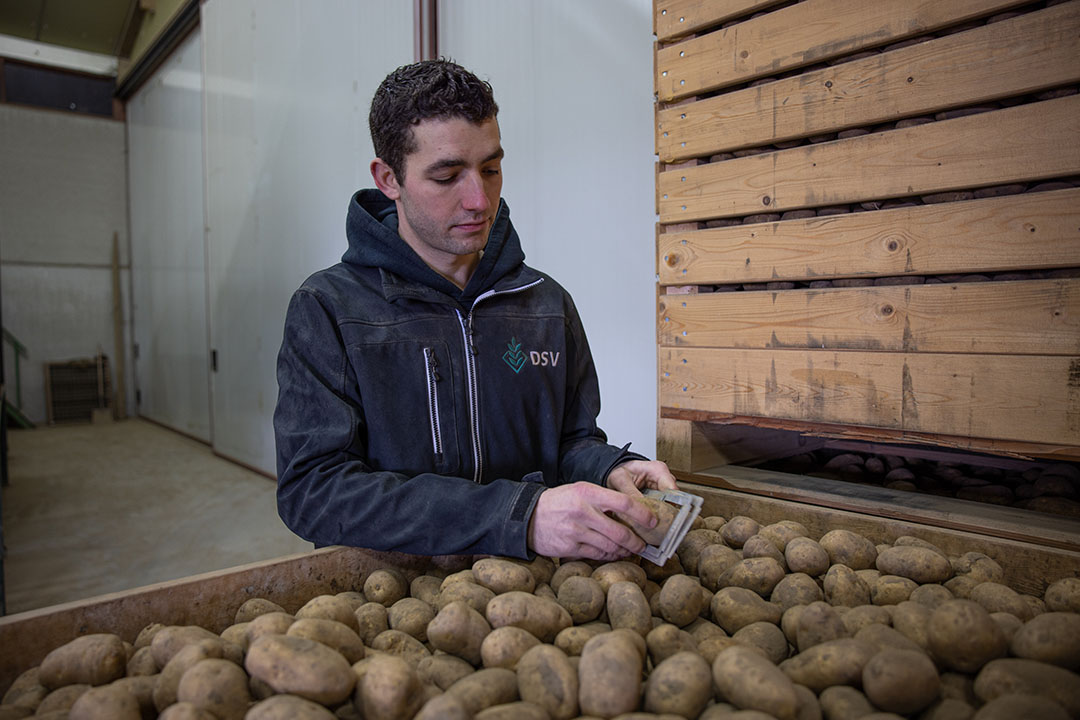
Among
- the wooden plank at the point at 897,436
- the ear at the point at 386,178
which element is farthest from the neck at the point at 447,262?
the wooden plank at the point at 897,436

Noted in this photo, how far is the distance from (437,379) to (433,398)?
46 mm

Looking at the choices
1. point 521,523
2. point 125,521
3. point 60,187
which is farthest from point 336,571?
point 60,187

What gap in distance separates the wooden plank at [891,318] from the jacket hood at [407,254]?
1.96 feet

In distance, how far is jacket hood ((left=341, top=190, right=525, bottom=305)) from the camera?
171 cm

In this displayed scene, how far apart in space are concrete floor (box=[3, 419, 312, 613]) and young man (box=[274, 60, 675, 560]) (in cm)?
331

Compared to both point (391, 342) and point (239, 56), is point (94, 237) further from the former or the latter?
point (391, 342)

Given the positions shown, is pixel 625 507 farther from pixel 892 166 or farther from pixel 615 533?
pixel 892 166

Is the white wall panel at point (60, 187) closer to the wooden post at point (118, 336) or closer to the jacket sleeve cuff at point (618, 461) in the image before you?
the wooden post at point (118, 336)

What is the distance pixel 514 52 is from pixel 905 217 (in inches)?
107

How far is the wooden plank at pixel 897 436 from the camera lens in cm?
157

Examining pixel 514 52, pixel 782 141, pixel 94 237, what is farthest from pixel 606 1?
pixel 94 237

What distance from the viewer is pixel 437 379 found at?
1.69 m

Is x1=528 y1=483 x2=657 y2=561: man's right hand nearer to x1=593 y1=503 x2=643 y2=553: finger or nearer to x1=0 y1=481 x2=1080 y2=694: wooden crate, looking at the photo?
x1=593 y1=503 x2=643 y2=553: finger

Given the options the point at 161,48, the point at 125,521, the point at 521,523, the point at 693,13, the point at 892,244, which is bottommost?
the point at 125,521
